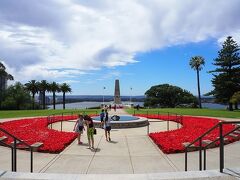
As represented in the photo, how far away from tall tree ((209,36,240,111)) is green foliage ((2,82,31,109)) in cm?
4718

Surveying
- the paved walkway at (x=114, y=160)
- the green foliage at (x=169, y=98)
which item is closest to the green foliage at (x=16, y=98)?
the green foliage at (x=169, y=98)

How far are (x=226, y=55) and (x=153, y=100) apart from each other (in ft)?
141

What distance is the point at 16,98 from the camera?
83.4m

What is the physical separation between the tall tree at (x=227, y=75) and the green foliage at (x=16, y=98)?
155 ft

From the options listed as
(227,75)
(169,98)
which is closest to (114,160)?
(227,75)

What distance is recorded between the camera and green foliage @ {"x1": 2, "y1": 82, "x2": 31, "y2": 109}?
8169cm

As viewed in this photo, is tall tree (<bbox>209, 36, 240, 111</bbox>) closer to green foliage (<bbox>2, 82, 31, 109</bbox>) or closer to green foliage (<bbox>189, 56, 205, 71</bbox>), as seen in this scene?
green foliage (<bbox>189, 56, 205, 71</bbox>)

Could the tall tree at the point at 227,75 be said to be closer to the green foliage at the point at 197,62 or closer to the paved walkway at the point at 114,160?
the green foliage at the point at 197,62

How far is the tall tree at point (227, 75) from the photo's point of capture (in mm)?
62438

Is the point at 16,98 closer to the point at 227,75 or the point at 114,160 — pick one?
the point at 227,75

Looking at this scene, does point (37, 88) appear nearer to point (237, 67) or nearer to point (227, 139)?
point (237, 67)

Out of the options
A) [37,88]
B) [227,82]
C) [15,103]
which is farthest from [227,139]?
[37,88]

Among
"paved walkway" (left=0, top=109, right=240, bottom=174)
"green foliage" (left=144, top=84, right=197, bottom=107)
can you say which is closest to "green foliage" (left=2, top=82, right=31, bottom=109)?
"green foliage" (left=144, top=84, right=197, bottom=107)

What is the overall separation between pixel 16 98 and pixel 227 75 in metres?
51.4
